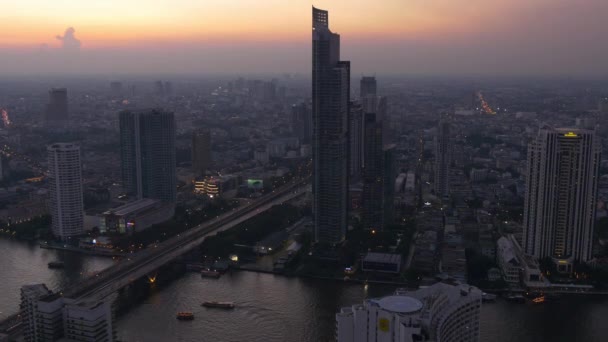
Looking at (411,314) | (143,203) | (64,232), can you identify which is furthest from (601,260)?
(64,232)

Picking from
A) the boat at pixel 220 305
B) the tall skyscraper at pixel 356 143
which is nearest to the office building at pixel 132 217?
the boat at pixel 220 305

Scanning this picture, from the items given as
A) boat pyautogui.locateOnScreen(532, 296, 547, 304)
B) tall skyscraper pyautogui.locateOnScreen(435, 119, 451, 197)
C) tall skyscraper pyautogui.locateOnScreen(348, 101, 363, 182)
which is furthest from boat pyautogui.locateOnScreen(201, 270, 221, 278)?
tall skyscraper pyautogui.locateOnScreen(435, 119, 451, 197)

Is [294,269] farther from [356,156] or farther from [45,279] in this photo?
[356,156]

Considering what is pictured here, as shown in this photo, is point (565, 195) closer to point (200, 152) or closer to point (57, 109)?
point (200, 152)

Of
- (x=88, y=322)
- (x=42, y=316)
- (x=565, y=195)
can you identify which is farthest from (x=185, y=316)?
(x=565, y=195)

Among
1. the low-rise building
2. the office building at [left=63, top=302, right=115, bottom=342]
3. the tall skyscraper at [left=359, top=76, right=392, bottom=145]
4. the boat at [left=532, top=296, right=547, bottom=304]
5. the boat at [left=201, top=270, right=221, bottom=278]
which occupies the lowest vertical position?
the boat at [left=532, top=296, right=547, bottom=304]

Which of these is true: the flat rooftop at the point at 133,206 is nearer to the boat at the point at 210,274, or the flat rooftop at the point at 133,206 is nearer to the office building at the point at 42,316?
the boat at the point at 210,274

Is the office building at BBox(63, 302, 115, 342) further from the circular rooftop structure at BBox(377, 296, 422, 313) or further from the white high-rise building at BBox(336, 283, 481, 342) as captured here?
the circular rooftop structure at BBox(377, 296, 422, 313)
